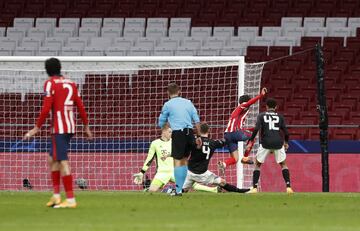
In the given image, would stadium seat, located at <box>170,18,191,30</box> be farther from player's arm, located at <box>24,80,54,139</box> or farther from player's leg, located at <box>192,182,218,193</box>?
player's arm, located at <box>24,80,54,139</box>

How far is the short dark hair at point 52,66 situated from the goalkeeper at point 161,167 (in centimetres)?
618

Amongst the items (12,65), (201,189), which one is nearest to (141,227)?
(201,189)

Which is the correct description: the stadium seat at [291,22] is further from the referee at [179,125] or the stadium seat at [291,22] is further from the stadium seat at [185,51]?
the referee at [179,125]

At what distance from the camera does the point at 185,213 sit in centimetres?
1184

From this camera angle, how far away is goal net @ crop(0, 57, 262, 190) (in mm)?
20484

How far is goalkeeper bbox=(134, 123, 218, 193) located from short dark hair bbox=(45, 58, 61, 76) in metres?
6.18

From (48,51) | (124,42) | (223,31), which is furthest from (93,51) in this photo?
(223,31)

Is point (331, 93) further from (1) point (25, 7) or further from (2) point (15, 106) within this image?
(1) point (25, 7)

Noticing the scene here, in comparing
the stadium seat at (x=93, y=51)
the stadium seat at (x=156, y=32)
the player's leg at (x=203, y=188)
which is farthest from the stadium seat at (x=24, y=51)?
the player's leg at (x=203, y=188)

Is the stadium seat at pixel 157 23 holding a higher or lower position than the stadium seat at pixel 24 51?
higher

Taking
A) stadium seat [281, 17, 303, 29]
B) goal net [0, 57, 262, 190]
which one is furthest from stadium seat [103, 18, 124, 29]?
goal net [0, 57, 262, 190]

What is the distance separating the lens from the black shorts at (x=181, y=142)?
1541 centimetres

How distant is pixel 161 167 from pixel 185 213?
6880 mm

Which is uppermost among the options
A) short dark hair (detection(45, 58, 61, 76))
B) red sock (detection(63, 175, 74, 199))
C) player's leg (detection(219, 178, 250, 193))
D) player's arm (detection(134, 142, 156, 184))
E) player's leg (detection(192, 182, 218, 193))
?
short dark hair (detection(45, 58, 61, 76))
